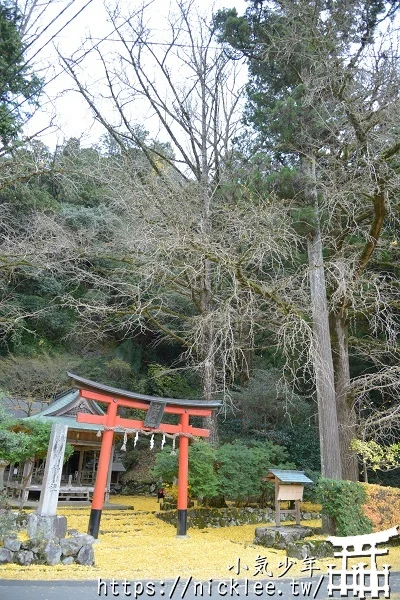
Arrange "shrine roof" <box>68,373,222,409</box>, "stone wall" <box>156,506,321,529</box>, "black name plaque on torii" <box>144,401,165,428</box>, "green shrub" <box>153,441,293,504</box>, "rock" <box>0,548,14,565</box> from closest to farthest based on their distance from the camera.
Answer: "rock" <box>0,548,14,565</box> → "shrine roof" <box>68,373,222,409</box> → "black name plaque on torii" <box>144,401,165,428</box> → "green shrub" <box>153,441,293,504</box> → "stone wall" <box>156,506,321,529</box>

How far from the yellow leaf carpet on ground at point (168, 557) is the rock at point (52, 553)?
13 centimetres

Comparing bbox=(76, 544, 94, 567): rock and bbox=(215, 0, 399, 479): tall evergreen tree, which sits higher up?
bbox=(215, 0, 399, 479): tall evergreen tree

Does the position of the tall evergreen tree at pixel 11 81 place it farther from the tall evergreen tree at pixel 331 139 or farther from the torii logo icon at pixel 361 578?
the torii logo icon at pixel 361 578

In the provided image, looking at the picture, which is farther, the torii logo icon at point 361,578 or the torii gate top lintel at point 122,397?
the torii gate top lintel at point 122,397

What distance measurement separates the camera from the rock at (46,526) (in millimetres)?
6191

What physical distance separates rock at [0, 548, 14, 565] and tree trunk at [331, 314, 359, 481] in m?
6.07

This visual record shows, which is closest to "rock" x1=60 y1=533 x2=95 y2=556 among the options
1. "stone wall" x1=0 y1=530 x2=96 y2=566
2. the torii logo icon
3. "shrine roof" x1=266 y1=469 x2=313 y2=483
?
"stone wall" x1=0 y1=530 x2=96 y2=566

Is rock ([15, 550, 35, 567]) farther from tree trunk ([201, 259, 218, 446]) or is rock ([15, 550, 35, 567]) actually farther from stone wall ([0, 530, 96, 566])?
tree trunk ([201, 259, 218, 446])

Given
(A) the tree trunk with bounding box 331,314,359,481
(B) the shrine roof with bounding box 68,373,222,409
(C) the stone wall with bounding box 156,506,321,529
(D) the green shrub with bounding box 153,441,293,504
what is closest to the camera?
(B) the shrine roof with bounding box 68,373,222,409

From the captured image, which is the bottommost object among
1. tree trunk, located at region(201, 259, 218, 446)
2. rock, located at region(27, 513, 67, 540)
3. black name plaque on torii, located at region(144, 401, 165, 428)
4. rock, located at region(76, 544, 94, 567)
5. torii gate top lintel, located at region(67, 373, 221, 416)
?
rock, located at region(76, 544, 94, 567)

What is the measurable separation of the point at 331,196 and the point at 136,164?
22.3 feet

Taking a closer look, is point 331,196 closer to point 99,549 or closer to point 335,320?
point 335,320

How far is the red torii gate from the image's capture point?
7708 millimetres

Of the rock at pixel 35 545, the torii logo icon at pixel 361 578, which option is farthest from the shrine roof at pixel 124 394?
the torii logo icon at pixel 361 578
